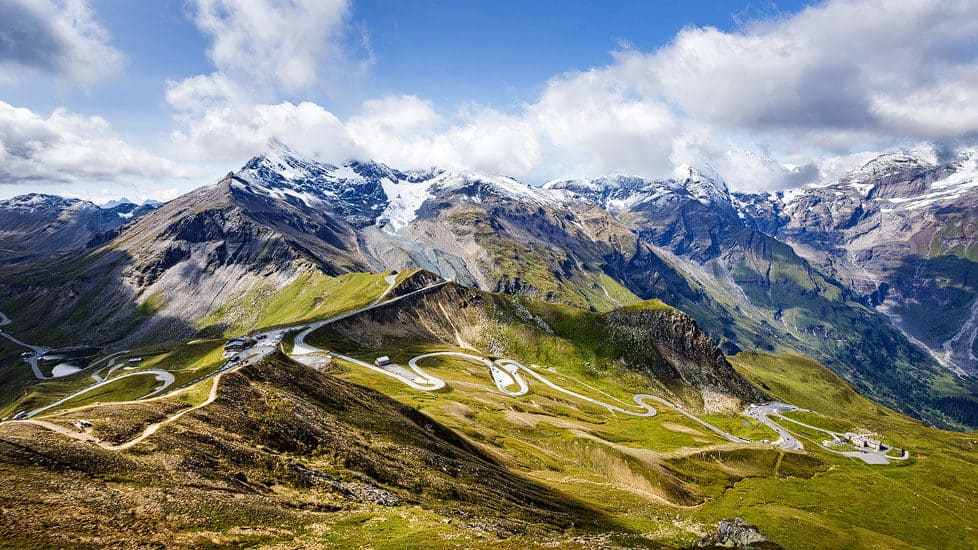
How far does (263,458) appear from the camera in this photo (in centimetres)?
5150

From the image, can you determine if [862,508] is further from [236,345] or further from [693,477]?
[236,345]

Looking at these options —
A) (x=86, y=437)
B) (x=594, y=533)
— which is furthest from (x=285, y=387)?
(x=594, y=533)

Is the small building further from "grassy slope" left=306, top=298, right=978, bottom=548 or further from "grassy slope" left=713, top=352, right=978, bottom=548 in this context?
"grassy slope" left=713, top=352, right=978, bottom=548

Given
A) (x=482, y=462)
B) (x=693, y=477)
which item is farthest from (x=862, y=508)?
(x=482, y=462)

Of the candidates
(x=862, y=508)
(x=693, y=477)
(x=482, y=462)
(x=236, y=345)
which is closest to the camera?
(x=482, y=462)

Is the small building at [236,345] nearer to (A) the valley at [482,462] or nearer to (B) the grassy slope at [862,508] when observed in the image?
(A) the valley at [482,462]

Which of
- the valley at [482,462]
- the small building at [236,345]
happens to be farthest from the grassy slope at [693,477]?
the small building at [236,345]

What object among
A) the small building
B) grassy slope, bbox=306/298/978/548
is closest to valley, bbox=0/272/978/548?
grassy slope, bbox=306/298/978/548

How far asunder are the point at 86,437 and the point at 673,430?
168692 millimetres

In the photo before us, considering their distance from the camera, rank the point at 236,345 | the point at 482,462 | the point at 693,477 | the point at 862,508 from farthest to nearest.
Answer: the point at 236,345 → the point at 693,477 → the point at 862,508 → the point at 482,462

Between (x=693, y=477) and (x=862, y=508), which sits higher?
(x=693, y=477)

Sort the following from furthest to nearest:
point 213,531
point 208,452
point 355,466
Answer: point 355,466
point 208,452
point 213,531

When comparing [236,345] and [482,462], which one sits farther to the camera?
[236,345]

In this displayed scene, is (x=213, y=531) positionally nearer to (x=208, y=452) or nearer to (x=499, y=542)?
(x=208, y=452)
